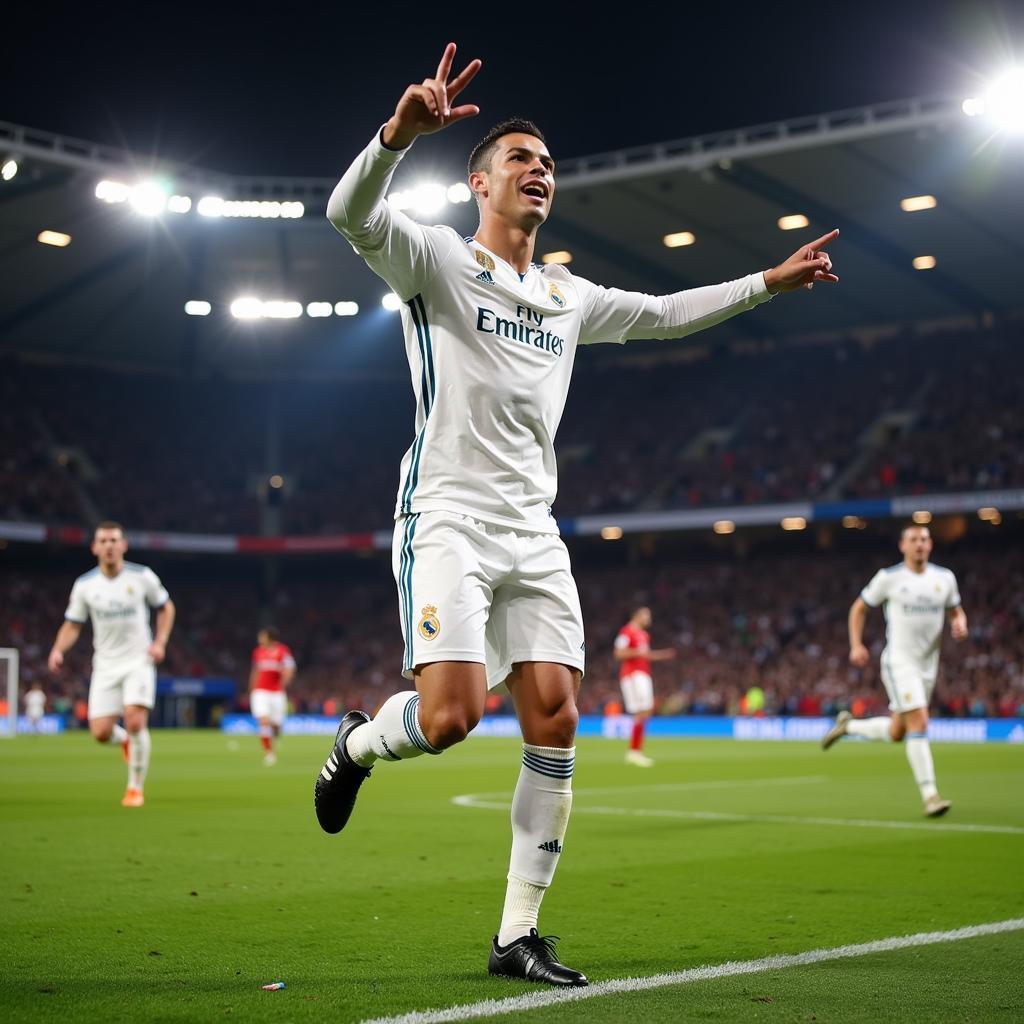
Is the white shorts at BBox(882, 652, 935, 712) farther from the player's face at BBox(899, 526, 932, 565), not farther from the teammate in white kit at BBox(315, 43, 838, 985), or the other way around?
the teammate in white kit at BBox(315, 43, 838, 985)

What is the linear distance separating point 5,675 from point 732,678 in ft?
67.8

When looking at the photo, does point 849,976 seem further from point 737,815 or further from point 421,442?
point 737,815

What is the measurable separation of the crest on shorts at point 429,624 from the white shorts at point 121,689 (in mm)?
8083

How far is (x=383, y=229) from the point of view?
4.29m

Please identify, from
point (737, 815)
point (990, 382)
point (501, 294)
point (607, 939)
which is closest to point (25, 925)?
point (607, 939)

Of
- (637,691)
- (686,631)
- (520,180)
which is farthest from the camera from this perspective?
(686,631)

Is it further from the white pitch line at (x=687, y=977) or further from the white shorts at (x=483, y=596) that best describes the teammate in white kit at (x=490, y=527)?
the white pitch line at (x=687, y=977)

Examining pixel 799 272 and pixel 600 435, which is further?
pixel 600 435

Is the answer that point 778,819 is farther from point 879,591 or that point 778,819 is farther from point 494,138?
point 494,138

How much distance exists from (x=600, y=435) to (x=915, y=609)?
36.1 m

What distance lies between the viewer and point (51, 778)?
17062 millimetres

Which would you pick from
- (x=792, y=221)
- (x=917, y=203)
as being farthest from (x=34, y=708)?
(x=917, y=203)

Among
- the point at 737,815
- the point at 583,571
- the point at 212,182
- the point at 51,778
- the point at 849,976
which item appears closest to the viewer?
the point at 849,976

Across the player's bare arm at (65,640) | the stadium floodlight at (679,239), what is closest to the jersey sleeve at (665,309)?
the player's bare arm at (65,640)
